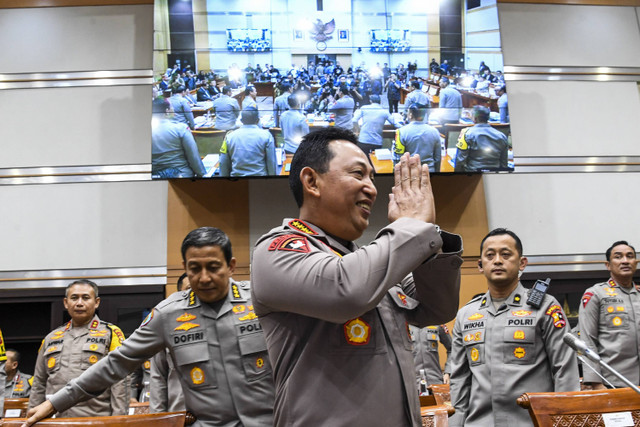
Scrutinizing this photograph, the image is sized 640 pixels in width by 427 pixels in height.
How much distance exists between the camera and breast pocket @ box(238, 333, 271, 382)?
2.37 meters

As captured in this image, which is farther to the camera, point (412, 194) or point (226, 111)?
point (226, 111)

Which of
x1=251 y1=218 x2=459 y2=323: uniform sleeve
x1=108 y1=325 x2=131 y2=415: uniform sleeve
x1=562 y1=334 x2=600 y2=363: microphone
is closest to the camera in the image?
x1=251 y1=218 x2=459 y2=323: uniform sleeve

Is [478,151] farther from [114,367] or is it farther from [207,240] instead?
[114,367]

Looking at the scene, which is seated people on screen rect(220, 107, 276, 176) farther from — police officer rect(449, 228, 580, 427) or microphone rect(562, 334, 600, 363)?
microphone rect(562, 334, 600, 363)

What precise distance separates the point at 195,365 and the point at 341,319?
1431mm

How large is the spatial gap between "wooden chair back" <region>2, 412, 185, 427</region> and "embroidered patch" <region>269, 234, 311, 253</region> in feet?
3.14

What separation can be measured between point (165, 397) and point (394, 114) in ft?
13.1

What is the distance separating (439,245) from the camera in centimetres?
118

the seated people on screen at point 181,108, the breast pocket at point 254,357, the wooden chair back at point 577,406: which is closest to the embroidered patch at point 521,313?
the wooden chair back at point 577,406

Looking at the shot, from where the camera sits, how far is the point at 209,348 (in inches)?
96.0

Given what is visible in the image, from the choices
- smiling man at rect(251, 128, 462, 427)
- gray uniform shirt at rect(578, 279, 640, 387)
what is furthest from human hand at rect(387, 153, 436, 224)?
gray uniform shirt at rect(578, 279, 640, 387)

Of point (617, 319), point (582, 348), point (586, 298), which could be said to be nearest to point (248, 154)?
point (586, 298)

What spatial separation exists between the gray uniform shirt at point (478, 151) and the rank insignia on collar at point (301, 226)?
5316 millimetres

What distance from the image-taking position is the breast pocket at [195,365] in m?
2.36
